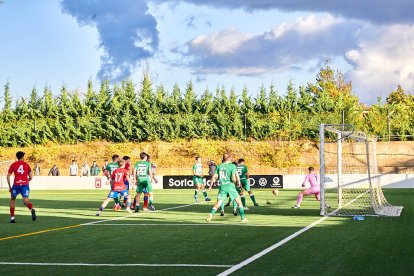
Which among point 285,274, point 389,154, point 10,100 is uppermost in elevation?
point 10,100

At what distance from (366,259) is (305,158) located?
156ft

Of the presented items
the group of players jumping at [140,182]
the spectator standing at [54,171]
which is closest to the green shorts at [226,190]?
the group of players jumping at [140,182]

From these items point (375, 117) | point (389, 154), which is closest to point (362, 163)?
point (389, 154)

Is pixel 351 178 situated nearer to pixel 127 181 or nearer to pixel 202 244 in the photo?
pixel 127 181

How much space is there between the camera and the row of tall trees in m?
61.8

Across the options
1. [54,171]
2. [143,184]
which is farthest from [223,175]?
[54,171]

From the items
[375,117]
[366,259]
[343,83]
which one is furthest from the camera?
[343,83]

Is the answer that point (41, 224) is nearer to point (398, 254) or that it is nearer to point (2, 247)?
point (2, 247)

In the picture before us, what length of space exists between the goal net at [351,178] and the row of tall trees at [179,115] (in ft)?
15.3

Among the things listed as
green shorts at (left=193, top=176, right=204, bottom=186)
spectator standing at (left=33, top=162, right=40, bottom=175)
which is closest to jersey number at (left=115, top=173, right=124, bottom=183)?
green shorts at (left=193, top=176, right=204, bottom=186)

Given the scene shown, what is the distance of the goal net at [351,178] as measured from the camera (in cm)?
2470

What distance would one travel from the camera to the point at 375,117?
60.7m

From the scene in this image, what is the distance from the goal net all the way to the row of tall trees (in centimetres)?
466

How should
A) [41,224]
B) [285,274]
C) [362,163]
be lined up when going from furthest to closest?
[362,163] < [41,224] < [285,274]
